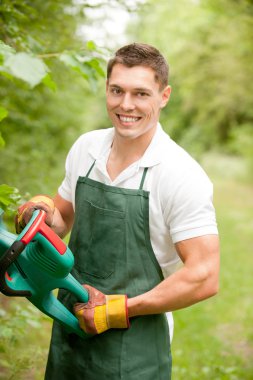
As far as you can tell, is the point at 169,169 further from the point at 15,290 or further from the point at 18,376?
the point at 18,376

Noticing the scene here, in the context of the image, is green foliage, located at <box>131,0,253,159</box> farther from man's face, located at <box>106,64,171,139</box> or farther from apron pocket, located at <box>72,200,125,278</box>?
apron pocket, located at <box>72,200,125,278</box>

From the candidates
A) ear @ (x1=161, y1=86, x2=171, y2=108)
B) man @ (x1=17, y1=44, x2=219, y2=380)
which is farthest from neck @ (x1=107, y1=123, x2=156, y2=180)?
ear @ (x1=161, y1=86, x2=171, y2=108)

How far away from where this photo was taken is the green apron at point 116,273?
193 cm

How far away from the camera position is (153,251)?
1955 mm

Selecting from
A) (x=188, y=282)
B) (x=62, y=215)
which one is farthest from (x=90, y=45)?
(x=188, y=282)

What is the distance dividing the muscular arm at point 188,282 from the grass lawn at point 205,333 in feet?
2.50

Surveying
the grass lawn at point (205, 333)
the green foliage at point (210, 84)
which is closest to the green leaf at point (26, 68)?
the grass lawn at point (205, 333)

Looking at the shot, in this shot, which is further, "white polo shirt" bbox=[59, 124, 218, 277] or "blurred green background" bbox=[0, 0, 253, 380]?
"blurred green background" bbox=[0, 0, 253, 380]

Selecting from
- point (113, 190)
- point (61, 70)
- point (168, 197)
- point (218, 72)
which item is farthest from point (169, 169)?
point (218, 72)

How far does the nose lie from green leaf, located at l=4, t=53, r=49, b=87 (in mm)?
713

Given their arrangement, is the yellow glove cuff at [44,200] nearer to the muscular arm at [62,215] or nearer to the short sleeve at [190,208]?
the muscular arm at [62,215]

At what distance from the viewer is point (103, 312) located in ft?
6.20

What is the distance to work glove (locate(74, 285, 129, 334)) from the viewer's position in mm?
1888

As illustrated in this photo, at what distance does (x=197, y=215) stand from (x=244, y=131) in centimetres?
1768
